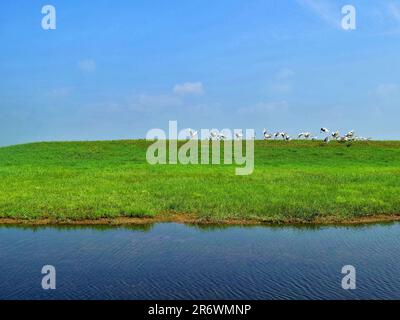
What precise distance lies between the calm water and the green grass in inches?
81.2

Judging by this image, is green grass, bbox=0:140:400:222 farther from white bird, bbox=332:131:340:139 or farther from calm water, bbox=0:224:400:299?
white bird, bbox=332:131:340:139

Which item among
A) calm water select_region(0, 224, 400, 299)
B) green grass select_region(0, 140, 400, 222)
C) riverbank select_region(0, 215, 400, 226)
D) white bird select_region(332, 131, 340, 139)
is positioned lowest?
calm water select_region(0, 224, 400, 299)

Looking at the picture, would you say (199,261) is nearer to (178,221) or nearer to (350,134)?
(178,221)

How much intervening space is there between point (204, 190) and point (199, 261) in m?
12.4

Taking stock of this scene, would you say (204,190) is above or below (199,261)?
above

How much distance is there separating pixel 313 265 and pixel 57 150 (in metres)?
45.7

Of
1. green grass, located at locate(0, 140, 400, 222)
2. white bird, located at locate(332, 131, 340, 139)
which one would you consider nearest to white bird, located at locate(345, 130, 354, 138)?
white bird, located at locate(332, 131, 340, 139)

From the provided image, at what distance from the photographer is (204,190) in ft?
98.1

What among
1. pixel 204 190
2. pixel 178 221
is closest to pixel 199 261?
pixel 178 221

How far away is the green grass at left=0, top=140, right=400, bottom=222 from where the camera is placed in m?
24.9

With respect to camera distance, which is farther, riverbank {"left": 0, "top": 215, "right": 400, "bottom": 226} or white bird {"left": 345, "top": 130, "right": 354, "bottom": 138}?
white bird {"left": 345, "top": 130, "right": 354, "bottom": 138}

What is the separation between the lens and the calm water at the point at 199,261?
48.0 ft
